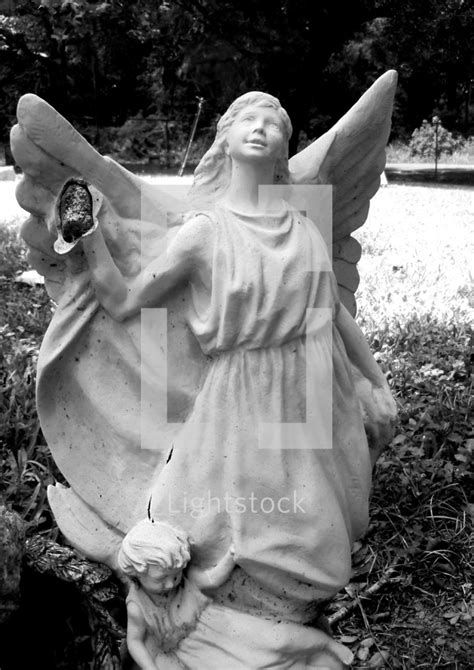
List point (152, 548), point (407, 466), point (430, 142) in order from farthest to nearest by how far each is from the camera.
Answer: point (430, 142)
point (407, 466)
point (152, 548)

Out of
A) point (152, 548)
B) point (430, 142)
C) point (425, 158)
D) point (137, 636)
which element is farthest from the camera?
point (425, 158)

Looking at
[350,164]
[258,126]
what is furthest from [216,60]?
[258,126]

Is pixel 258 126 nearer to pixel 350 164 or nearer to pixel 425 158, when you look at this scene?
pixel 350 164

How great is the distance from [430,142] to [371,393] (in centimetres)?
1740

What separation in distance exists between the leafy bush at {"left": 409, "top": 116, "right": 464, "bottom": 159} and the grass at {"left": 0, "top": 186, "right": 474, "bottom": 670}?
13290mm

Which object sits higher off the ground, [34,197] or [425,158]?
[34,197]

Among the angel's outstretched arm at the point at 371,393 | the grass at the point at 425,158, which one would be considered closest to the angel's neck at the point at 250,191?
the angel's outstretched arm at the point at 371,393

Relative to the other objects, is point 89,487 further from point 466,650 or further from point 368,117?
point 466,650

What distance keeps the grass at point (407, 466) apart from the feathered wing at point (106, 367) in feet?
1.52

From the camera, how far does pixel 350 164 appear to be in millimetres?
2322

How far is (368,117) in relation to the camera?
2.22 m

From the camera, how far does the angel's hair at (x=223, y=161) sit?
6.77 feet

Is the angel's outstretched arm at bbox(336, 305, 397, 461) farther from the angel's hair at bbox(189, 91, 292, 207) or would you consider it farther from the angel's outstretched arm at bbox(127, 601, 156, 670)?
the angel's outstretched arm at bbox(127, 601, 156, 670)

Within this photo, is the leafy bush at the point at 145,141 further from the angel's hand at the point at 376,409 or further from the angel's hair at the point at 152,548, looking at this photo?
the angel's hair at the point at 152,548
